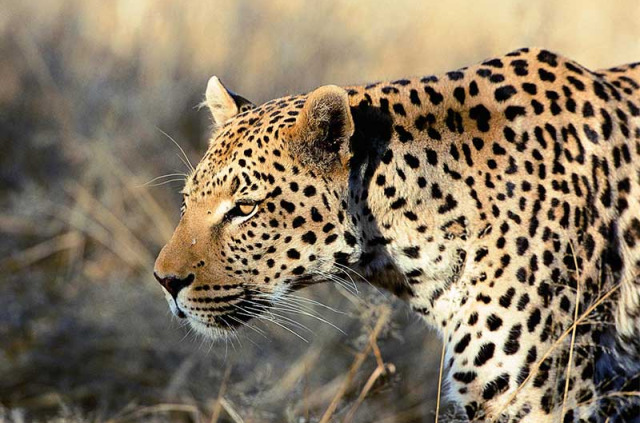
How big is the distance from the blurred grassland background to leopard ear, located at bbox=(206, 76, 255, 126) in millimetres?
423

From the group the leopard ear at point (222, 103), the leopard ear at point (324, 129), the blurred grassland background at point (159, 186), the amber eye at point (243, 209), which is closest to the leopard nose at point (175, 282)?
the amber eye at point (243, 209)

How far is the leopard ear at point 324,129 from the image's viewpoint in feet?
14.4

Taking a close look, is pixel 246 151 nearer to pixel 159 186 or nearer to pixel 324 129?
pixel 324 129

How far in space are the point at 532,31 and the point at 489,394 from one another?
4649mm

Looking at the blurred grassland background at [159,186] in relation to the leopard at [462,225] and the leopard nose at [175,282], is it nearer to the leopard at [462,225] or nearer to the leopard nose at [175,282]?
the leopard at [462,225]

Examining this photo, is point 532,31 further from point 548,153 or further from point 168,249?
point 168,249

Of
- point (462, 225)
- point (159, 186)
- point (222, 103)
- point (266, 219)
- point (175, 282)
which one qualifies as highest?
point (222, 103)

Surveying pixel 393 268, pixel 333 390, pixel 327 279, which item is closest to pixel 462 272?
pixel 393 268

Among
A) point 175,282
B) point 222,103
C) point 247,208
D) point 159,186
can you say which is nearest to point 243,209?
point 247,208

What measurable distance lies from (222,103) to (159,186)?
3.54m

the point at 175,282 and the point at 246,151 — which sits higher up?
the point at 246,151

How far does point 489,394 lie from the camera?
14.3ft

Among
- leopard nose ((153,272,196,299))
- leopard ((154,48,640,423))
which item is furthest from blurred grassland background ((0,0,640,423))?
leopard nose ((153,272,196,299))

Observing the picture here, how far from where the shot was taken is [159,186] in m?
8.66
